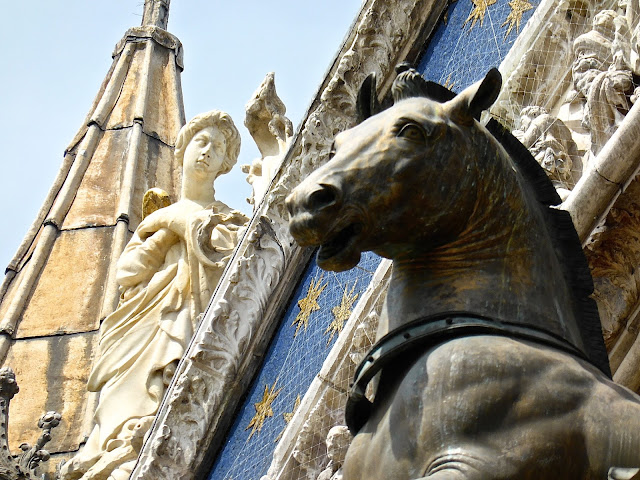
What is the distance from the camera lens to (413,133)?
3.23m

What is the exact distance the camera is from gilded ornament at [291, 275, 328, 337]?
7.26m

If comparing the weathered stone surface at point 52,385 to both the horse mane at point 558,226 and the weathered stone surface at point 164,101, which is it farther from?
the horse mane at point 558,226

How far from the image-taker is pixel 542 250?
130 inches

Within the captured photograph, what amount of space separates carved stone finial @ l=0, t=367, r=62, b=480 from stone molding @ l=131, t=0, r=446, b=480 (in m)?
1.55

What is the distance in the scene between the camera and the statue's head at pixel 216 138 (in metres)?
9.73

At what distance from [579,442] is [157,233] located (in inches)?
266

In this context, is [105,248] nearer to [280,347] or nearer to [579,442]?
[280,347]

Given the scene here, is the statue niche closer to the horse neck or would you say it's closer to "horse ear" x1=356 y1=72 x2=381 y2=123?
"horse ear" x1=356 y1=72 x2=381 y2=123

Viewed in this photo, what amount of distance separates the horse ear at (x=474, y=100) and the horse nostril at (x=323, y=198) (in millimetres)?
332

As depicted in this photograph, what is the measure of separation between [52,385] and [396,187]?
1331 cm

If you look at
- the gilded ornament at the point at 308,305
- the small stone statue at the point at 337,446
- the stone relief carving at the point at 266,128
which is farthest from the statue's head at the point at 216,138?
the small stone statue at the point at 337,446

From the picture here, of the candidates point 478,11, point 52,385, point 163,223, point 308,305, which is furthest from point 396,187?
point 52,385

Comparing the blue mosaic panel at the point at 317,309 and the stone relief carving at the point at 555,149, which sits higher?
the stone relief carving at the point at 555,149

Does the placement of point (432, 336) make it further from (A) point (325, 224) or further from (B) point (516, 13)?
(B) point (516, 13)
